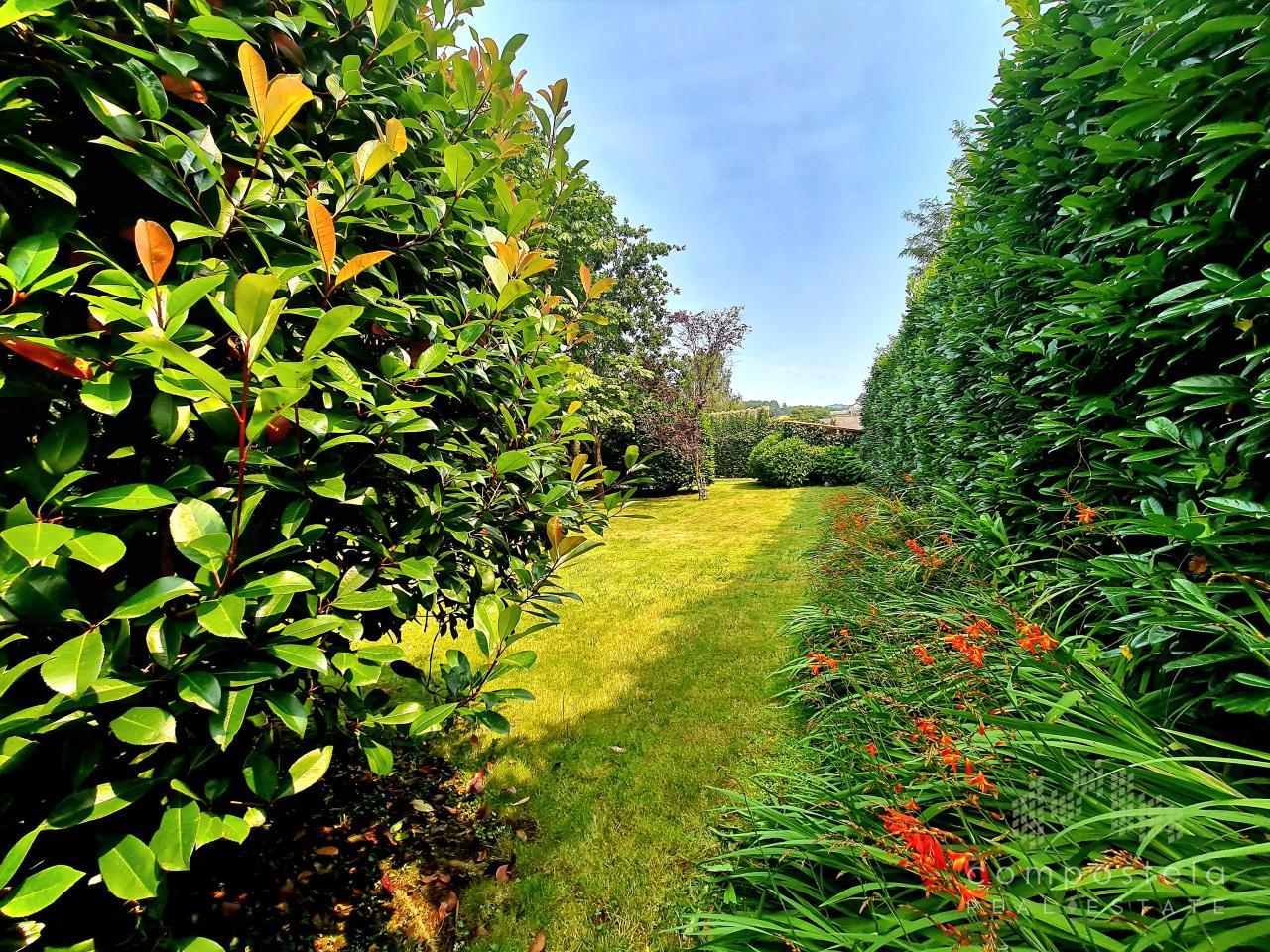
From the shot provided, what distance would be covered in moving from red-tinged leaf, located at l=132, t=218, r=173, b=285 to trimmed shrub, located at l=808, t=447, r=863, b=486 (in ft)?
47.7

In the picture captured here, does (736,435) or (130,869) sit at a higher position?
(736,435)

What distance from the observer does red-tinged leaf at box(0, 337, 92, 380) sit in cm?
64

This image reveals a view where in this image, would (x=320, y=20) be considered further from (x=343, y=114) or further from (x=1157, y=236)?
(x=1157, y=236)

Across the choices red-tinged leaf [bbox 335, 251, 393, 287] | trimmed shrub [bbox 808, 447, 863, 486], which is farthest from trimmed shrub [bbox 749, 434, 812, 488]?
red-tinged leaf [bbox 335, 251, 393, 287]

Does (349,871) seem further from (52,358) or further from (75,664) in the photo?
(52,358)

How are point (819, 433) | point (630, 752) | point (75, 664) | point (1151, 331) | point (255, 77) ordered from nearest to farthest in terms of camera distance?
point (75, 664) → point (255, 77) → point (1151, 331) → point (630, 752) → point (819, 433)

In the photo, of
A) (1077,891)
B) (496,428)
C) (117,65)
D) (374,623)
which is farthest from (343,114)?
(1077,891)

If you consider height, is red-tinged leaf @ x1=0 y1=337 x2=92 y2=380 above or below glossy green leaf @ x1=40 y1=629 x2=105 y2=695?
above

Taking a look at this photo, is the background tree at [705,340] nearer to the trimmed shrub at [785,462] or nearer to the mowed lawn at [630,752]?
the trimmed shrub at [785,462]

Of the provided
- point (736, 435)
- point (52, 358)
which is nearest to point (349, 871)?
point (52, 358)

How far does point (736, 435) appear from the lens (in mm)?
20766

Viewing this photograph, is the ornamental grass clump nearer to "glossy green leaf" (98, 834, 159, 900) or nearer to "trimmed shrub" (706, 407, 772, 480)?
"glossy green leaf" (98, 834, 159, 900)

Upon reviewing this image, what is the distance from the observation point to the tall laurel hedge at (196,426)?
676 millimetres

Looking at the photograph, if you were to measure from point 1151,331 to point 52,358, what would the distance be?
2.76 m
